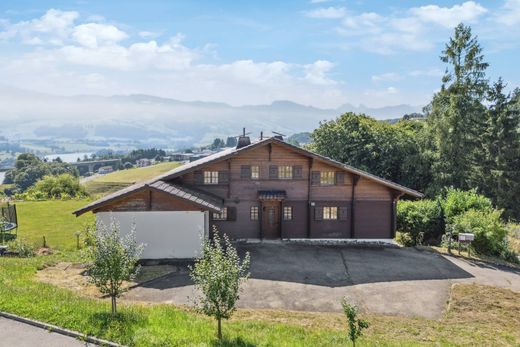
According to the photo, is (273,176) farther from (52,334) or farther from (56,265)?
(52,334)

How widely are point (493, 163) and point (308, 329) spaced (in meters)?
41.3

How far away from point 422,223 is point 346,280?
1142 centimetres

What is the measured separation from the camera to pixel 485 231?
25141mm

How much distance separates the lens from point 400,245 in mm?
27109

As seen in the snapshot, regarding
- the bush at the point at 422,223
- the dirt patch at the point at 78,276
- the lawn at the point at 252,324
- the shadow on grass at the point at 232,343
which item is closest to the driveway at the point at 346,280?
the dirt patch at the point at 78,276

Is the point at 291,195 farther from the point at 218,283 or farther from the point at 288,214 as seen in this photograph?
the point at 218,283

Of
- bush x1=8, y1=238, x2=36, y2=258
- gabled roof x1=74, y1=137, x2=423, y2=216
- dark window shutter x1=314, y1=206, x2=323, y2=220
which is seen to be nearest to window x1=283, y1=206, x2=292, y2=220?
dark window shutter x1=314, y1=206, x2=323, y2=220

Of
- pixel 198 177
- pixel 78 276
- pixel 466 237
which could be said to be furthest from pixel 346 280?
pixel 78 276

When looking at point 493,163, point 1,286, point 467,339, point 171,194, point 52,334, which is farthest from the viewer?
point 493,163

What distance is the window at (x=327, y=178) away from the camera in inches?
1086

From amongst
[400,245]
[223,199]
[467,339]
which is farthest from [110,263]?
[400,245]

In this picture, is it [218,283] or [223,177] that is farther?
[223,177]

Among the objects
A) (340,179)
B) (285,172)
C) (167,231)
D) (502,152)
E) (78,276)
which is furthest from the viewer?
(502,152)

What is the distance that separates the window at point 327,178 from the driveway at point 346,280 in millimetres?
4270
